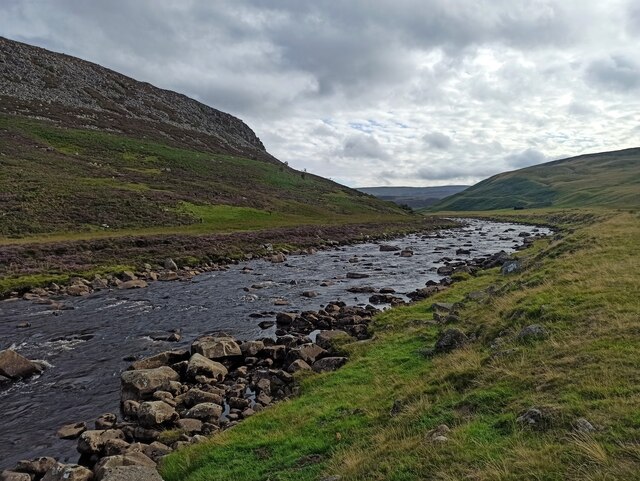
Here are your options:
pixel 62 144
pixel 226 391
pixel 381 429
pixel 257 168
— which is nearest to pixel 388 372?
pixel 381 429

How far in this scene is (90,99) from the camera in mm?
140250

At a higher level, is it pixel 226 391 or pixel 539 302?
pixel 539 302

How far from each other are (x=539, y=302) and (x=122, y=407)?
1674 cm

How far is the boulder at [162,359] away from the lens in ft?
63.3

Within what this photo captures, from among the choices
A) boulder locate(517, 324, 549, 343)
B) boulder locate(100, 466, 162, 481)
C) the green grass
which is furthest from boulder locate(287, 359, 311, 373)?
the green grass

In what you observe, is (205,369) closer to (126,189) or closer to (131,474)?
(131,474)

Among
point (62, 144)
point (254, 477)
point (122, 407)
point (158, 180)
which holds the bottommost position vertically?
point (122, 407)

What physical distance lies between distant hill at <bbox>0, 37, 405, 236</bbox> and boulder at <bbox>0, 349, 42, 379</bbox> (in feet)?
133

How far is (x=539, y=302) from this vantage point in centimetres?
1738

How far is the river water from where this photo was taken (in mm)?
15523

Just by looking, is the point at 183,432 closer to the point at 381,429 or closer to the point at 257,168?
the point at 381,429

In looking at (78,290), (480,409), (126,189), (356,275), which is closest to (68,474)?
(480,409)

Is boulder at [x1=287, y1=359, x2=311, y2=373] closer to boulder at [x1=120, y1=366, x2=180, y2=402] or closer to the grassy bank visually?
the grassy bank

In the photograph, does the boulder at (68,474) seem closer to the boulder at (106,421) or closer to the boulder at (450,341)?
the boulder at (106,421)
